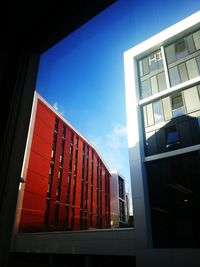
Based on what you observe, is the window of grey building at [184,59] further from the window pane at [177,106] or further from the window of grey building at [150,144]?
the window of grey building at [150,144]

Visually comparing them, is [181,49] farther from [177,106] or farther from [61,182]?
[61,182]

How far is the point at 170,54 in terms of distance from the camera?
1221cm

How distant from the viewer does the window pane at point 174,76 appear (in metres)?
11.5

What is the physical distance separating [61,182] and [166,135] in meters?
12.2

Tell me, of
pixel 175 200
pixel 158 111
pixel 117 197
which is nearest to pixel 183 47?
pixel 158 111

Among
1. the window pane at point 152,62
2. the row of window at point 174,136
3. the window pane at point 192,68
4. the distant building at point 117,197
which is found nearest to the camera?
the row of window at point 174,136

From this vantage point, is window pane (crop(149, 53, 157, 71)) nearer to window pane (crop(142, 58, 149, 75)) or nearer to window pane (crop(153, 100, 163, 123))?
window pane (crop(142, 58, 149, 75))

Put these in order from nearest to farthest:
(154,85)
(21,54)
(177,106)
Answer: (21,54), (177,106), (154,85)

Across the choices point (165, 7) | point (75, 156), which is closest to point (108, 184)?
point (75, 156)

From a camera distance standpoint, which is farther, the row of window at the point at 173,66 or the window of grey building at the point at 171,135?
the row of window at the point at 173,66

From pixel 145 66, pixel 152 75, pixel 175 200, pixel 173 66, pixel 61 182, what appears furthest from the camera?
pixel 61 182

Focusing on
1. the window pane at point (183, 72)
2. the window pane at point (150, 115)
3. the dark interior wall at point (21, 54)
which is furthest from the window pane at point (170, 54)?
the dark interior wall at point (21, 54)

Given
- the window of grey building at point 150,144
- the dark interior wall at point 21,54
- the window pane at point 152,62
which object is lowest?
the dark interior wall at point 21,54

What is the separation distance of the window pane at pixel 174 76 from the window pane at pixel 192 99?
32.9 inches
